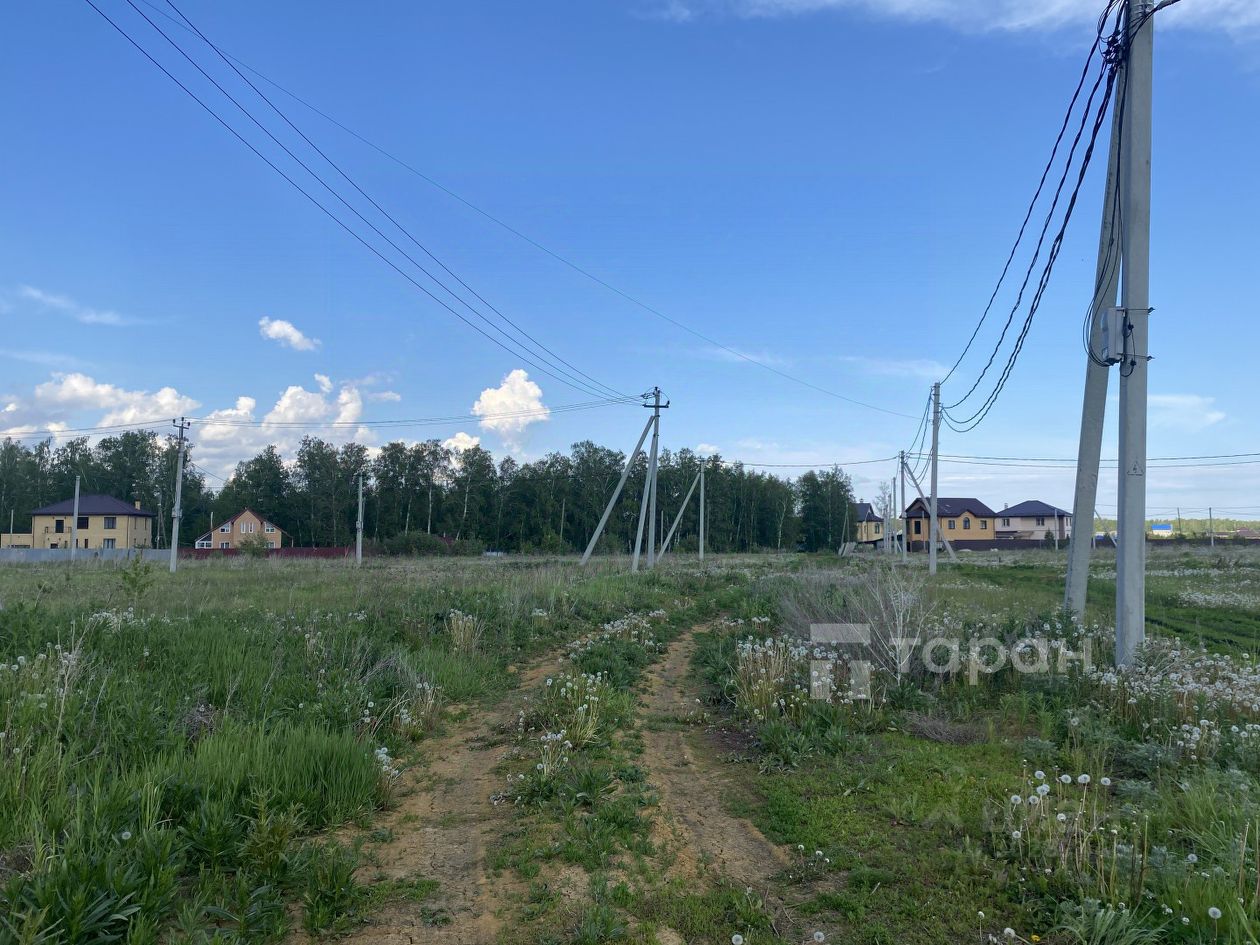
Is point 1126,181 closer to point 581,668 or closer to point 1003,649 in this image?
point 1003,649

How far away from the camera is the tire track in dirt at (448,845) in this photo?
326cm

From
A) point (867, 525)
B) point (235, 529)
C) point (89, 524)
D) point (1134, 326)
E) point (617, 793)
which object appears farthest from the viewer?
point (867, 525)

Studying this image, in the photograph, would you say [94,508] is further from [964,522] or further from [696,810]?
[964,522]

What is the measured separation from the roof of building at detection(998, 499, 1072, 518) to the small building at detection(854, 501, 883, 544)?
15615 millimetres

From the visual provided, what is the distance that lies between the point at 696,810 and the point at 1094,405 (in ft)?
24.1

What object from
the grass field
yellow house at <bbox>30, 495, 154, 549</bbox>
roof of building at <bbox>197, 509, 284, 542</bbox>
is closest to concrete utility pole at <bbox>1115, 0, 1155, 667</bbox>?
the grass field

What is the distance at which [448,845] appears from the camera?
13.8ft

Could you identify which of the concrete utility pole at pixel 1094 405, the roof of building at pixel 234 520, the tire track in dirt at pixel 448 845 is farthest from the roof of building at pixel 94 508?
the concrete utility pole at pixel 1094 405

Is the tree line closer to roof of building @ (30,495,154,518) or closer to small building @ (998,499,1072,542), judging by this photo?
roof of building @ (30,495,154,518)

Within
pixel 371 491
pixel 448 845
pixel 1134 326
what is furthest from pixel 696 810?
pixel 371 491

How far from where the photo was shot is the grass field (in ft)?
10.4

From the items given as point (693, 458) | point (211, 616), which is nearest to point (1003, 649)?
point (211, 616)

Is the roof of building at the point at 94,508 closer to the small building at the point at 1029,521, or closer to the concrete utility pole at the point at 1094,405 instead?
the concrete utility pole at the point at 1094,405

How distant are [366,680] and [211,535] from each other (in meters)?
72.1
